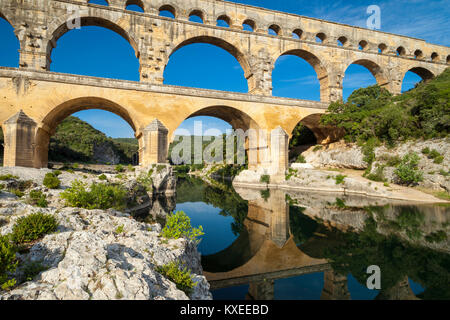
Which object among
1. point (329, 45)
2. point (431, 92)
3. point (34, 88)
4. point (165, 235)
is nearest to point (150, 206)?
point (165, 235)

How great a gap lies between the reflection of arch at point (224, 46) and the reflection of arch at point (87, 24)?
3.35 meters

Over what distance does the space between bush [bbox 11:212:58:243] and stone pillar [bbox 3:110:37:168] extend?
41.0 feet

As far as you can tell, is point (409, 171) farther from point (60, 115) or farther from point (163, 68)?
point (60, 115)

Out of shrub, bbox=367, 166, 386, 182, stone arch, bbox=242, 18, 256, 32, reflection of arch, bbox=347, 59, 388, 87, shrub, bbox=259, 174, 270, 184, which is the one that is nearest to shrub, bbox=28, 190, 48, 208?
shrub, bbox=259, 174, 270, 184

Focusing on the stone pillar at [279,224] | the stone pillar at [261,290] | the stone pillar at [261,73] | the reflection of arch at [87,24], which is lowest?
the stone pillar at [261,290]

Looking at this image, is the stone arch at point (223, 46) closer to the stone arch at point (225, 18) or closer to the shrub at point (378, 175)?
the stone arch at point (225, 18)

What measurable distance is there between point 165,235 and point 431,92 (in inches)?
830

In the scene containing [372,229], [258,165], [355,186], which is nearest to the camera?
[372,229]

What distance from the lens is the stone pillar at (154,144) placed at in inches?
657

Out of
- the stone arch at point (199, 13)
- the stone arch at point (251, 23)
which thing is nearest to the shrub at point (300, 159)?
the stone arch at point (251, 23)

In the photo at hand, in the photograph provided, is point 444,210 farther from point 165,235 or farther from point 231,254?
point 165,235

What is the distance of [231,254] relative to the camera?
22.6 ft

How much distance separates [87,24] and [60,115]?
294 inches

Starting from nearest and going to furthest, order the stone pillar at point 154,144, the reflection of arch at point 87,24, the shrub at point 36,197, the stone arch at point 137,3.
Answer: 1. the shrub at point 36,197
2. the stone pillar at point 154,144
3. the reflection of arch at point 87,24
4. the stone arch at point 137,3
